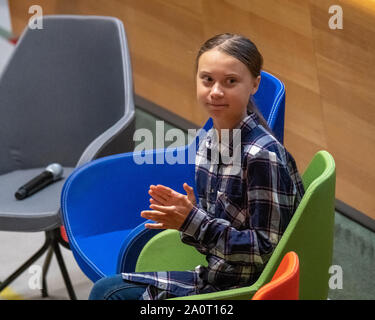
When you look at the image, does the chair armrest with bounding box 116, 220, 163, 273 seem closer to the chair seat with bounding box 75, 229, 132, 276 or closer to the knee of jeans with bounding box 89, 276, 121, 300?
the chair seat with bounding box 75, 229, 132, 276

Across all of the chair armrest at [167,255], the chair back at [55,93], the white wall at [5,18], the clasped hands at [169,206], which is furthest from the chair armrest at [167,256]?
the white wall at [5,18]

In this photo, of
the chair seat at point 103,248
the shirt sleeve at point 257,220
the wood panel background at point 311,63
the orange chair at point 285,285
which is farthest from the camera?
the wood panel background at point 311,63

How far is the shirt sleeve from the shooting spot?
83.4 inches

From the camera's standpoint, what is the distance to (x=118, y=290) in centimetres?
233

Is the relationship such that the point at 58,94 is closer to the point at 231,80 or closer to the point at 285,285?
the point at 231,80

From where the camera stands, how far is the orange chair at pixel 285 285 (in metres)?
1.96

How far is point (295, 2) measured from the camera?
11.2 ft

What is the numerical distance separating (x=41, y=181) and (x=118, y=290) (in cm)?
119

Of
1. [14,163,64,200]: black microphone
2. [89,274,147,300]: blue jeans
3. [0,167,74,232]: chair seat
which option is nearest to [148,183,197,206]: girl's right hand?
[89,274,147,300]: blue jeans

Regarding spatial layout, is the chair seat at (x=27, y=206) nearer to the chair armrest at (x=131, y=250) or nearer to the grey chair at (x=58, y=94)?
the grey chair at (x=58, y=94)
